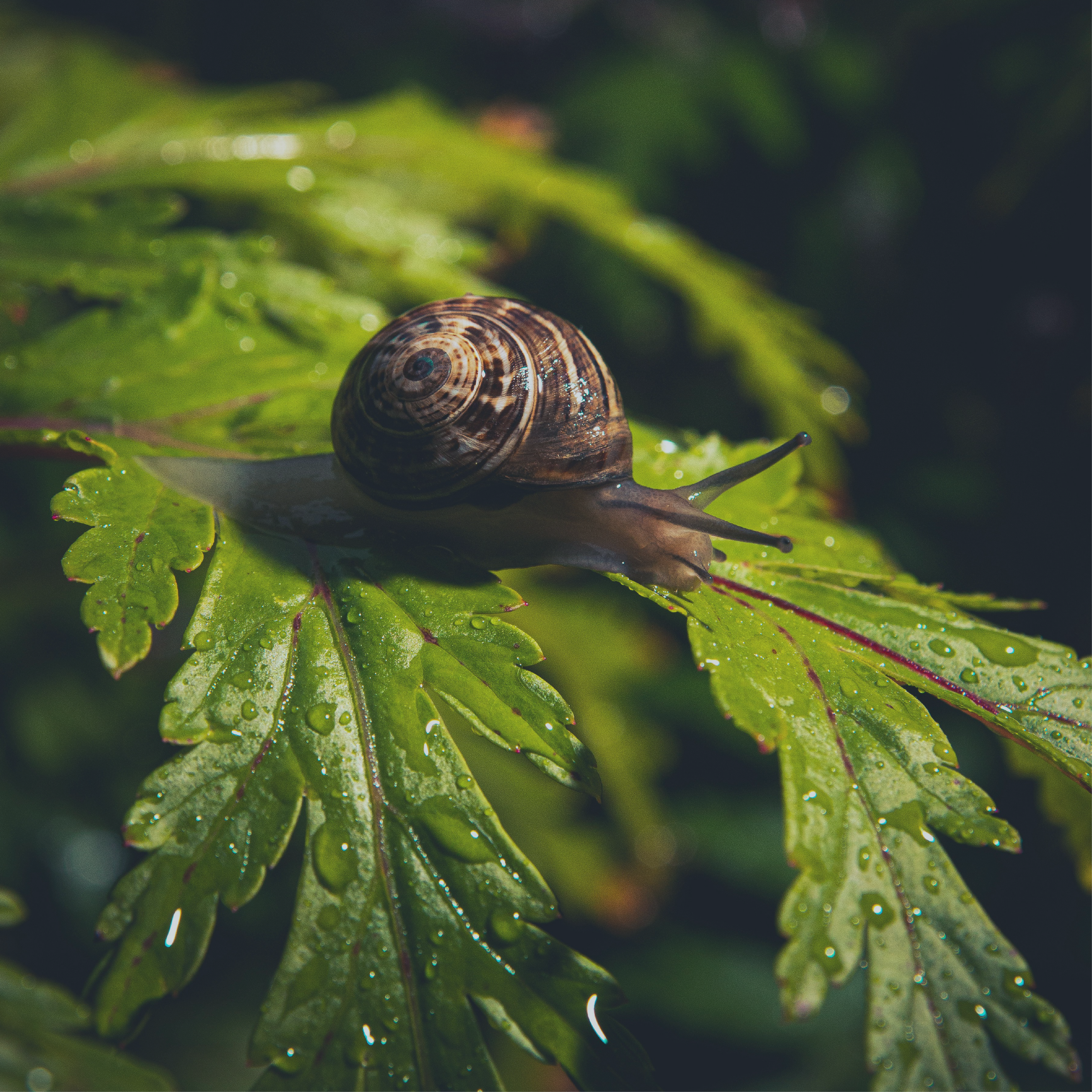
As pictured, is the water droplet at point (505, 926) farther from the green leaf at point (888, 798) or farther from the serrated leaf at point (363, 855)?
the green leaf at point (888, 798)

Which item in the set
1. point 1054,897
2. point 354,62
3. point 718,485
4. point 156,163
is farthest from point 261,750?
point 354,62

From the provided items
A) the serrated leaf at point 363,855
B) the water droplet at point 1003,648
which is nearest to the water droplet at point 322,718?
the serrated leaf at point 363,855

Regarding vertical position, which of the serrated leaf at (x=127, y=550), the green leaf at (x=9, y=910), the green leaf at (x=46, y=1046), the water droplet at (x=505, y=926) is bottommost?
the green leaf at (x=46, y=1046)

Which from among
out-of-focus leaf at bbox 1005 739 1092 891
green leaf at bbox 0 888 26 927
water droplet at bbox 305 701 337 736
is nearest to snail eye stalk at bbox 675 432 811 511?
out-of-focus leaf at bbox 1005 739 1092 891

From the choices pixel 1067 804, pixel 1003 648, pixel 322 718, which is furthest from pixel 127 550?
pixel 1067 804

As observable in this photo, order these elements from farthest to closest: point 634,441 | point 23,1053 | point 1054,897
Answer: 1. point 1054,897
2. point 634,441
3. point 23,1053

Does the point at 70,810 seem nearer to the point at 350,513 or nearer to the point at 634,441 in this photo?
the point at 350,513

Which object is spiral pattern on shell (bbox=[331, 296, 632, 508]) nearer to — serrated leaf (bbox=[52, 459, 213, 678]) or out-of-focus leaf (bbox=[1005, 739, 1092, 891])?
serrated leaf (bbox=[52, 459, 213, 678])
